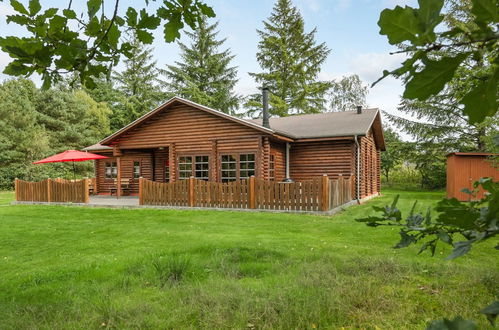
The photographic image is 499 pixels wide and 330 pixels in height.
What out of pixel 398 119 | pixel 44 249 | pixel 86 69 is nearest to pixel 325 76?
pixel 398 119

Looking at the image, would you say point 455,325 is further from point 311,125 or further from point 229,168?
point 311,125

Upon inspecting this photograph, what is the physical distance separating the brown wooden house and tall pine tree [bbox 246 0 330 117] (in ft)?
49.3

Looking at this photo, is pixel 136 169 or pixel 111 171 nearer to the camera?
pixel 136 169

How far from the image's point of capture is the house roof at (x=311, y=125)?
1445cm

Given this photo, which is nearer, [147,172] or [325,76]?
[147,172]

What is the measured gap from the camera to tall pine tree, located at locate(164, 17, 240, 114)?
117 feet

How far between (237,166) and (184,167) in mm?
2871

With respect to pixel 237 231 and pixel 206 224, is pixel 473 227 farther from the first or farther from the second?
pixel 206 224

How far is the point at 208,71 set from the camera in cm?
3600

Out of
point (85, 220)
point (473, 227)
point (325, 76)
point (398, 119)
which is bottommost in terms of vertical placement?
point (85, 220)

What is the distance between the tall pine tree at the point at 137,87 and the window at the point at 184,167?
72.1 feet

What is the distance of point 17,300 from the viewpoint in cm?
384

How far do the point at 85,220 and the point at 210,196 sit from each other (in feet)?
14.4

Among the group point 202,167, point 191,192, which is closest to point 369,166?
point 202,167
